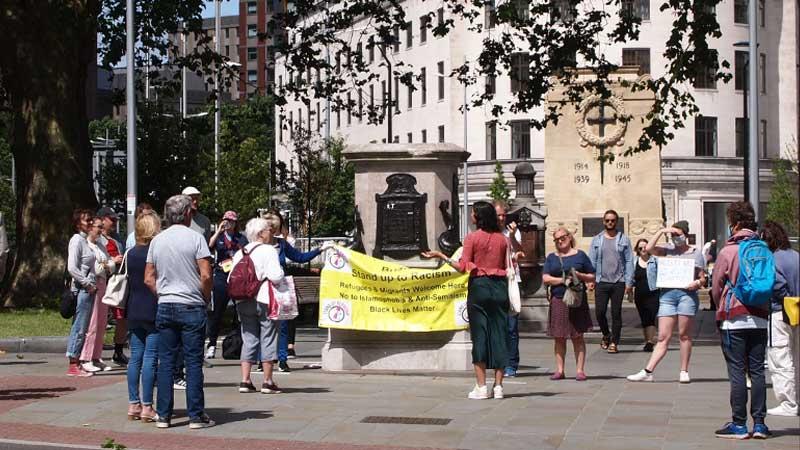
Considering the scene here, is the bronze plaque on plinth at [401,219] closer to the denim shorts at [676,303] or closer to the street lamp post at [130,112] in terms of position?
the denim shorts at [676,303]

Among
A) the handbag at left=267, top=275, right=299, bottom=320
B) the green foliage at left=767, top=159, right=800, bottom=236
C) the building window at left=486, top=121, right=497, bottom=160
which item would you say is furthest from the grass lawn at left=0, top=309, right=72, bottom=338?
the building window at left=486, top=121, right=497, bottom=160

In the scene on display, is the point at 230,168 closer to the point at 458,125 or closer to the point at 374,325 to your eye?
the point at 458,125

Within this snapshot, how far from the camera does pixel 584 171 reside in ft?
141

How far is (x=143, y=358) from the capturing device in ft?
38.9

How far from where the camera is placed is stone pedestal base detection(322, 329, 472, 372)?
1594 centimetres

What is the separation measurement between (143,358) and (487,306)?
11.1ft

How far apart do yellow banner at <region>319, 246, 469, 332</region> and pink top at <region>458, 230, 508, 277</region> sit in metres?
1.89

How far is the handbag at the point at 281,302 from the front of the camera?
45.4 feet

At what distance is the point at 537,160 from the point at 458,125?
17.1 feet

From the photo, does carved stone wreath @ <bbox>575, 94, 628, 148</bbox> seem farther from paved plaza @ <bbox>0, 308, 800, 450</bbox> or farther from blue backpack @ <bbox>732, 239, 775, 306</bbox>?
blue backpack @ <bbox>732, 239, 775, 306</bbox>

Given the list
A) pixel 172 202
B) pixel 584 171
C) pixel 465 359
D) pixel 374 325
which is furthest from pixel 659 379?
Answer: pixel 584 171

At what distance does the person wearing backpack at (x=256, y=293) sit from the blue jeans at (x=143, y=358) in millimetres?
1908

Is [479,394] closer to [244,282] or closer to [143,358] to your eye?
[244,282]

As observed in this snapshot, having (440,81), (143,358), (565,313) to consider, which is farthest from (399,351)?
(440,81)
